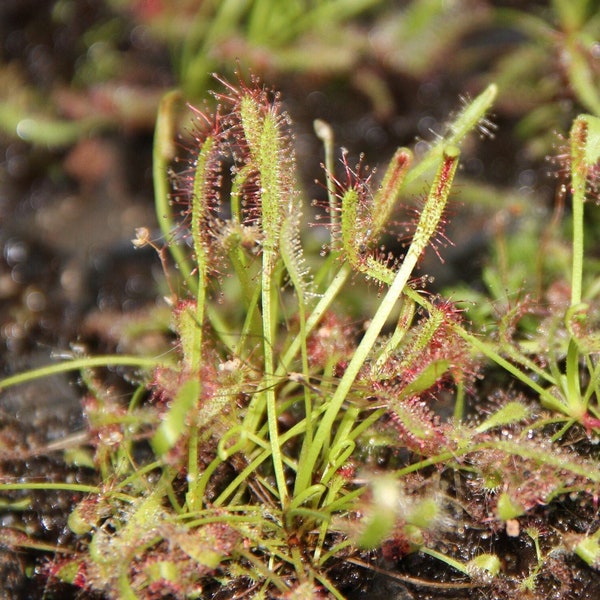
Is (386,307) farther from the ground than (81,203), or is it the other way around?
(386,307)

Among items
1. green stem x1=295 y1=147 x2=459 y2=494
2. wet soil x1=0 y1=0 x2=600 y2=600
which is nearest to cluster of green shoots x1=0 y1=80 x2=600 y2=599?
green stem x1=295 y1=147 x2=459 y2=494

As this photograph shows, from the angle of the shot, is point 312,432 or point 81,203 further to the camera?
point 81,203

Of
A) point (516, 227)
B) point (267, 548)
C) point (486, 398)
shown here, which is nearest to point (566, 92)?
point (516, 227)

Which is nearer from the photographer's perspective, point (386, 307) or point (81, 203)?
point (386, 307)

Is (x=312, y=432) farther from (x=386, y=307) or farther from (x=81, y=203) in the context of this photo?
(x=81, y=203)

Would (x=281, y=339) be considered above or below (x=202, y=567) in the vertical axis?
above

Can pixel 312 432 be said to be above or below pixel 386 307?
below

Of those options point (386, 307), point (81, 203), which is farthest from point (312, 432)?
point (81, 203)

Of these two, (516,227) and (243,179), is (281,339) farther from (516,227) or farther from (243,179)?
(516,227)
